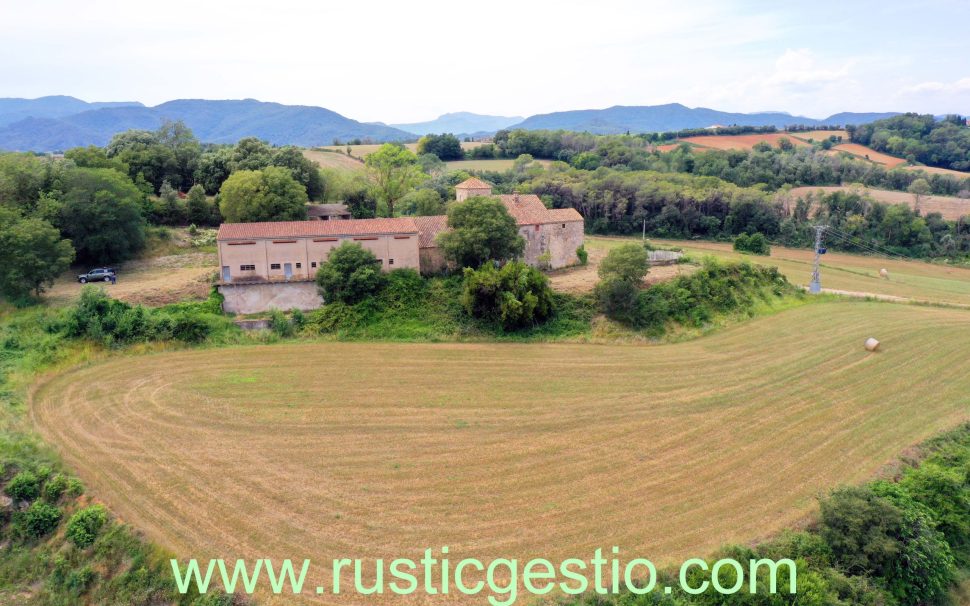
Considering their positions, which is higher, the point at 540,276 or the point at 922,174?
the point at 922,174

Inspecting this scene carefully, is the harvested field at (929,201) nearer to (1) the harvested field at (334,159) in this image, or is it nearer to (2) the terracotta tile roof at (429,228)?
(2) the terracotta tile roof at (429,228)

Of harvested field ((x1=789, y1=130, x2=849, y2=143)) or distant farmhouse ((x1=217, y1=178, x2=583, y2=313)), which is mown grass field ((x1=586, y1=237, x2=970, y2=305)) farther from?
harvested field ((x1=789, y1=130, x2=849, y2=143))

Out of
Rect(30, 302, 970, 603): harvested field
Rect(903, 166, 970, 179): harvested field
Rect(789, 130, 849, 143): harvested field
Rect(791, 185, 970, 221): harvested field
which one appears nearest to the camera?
Rect(30, 302, 970, 603): harvested field

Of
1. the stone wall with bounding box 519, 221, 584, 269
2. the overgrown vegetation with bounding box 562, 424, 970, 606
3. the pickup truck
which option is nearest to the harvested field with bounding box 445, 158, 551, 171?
the stone wall with bounding box 519, 221, 584, 269

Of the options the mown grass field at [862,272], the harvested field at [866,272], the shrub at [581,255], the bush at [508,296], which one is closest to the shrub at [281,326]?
the bush at [508,296]

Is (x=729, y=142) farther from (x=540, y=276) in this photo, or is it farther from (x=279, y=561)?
(x=279, y=561)

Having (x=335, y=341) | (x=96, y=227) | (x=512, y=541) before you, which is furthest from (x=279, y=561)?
(x=96, y=227)
